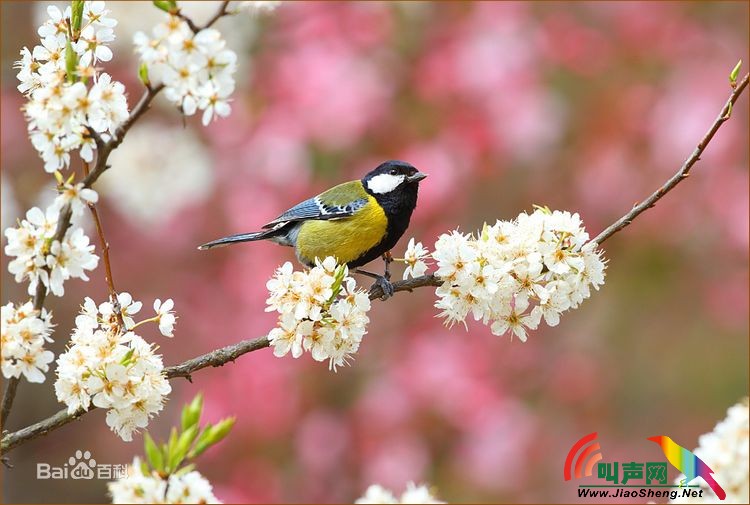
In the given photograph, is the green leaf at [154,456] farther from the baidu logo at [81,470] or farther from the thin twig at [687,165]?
the thin twig at [687,165]

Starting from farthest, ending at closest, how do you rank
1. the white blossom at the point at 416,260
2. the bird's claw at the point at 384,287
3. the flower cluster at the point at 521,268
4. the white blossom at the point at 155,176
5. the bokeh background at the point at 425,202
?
the bokeh background at the point at 425,202, the white blossom at the point at 155,176, the bird's claw at the point at 384,287, the white blossom at the point at 416,260, the flower cluster at the point at 521,268

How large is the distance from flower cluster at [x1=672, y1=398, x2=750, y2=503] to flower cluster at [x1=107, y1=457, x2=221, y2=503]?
2.49ft

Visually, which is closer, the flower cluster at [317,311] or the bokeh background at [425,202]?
the flower cluster at [317,311]

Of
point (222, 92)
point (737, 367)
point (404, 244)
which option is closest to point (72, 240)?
point (222, 92)

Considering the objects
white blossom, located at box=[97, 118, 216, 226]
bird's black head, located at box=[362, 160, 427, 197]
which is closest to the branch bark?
bird's black head, located at box=[362, 160, 427, 197]

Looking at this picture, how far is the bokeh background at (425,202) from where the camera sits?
379 cm

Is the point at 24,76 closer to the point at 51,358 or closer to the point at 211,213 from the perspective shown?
the point at 51,358

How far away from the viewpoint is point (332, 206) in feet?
8.02

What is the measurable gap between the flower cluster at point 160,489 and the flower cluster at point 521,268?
61cm

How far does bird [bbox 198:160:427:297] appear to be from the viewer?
2350mm

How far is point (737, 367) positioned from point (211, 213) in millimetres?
2740

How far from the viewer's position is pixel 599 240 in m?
1.57

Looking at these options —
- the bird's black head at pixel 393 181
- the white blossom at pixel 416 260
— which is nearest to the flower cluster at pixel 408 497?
the white blossom at pixel 416 260

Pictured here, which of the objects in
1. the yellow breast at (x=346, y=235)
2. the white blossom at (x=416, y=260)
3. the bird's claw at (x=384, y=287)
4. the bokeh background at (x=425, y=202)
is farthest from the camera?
the bokeh background at (x=425, y=202)
